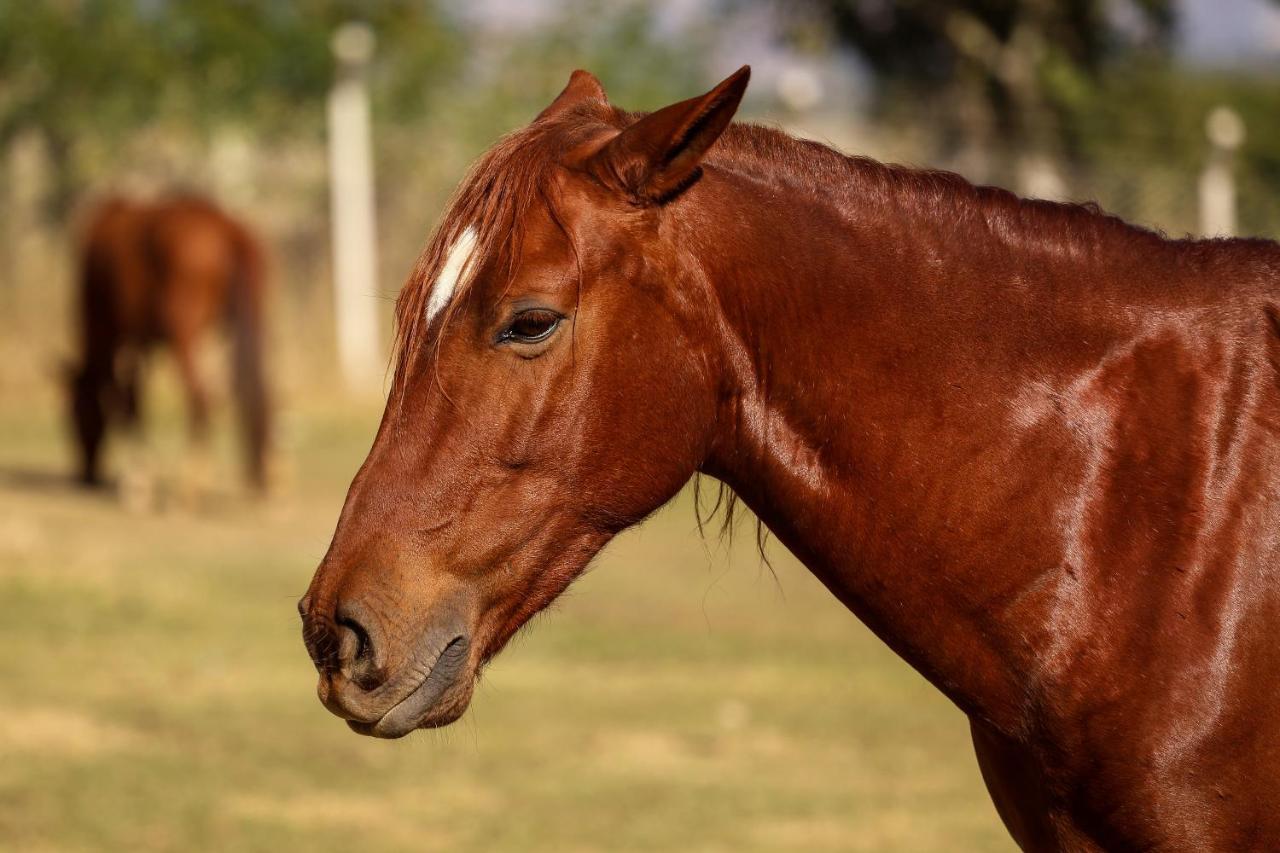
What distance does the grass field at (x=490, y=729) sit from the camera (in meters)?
5.14

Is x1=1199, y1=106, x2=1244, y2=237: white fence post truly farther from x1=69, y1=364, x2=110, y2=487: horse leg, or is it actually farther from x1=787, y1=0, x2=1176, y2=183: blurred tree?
x1=69, y1=364, x2=110, y2=487: horse leg

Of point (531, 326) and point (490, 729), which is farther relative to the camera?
point (490, 729)

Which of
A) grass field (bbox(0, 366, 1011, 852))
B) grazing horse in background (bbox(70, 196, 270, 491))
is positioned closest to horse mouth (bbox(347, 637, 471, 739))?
grass field (bbox(0, 366, 1011, 852))

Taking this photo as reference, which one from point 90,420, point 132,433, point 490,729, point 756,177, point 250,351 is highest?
point 756,177

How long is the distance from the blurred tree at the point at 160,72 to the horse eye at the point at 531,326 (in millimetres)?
14617

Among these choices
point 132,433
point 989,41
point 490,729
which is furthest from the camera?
point 989,41

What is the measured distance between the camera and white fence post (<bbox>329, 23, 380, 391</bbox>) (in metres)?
15.4

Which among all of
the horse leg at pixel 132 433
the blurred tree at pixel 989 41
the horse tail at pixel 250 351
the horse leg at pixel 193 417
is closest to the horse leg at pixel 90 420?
the horse leg at pixel 132 433

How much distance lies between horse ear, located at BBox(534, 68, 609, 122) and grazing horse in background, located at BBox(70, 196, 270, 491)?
8207 millimetres

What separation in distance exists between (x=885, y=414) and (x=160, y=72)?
1525 cm

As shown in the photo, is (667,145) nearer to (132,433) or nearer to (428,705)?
(428,705)

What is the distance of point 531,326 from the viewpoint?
2381 millimetres

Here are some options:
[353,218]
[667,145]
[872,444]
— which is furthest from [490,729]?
[353,218]

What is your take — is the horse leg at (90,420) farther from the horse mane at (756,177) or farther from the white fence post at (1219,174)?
the horse mane at (756,177)
